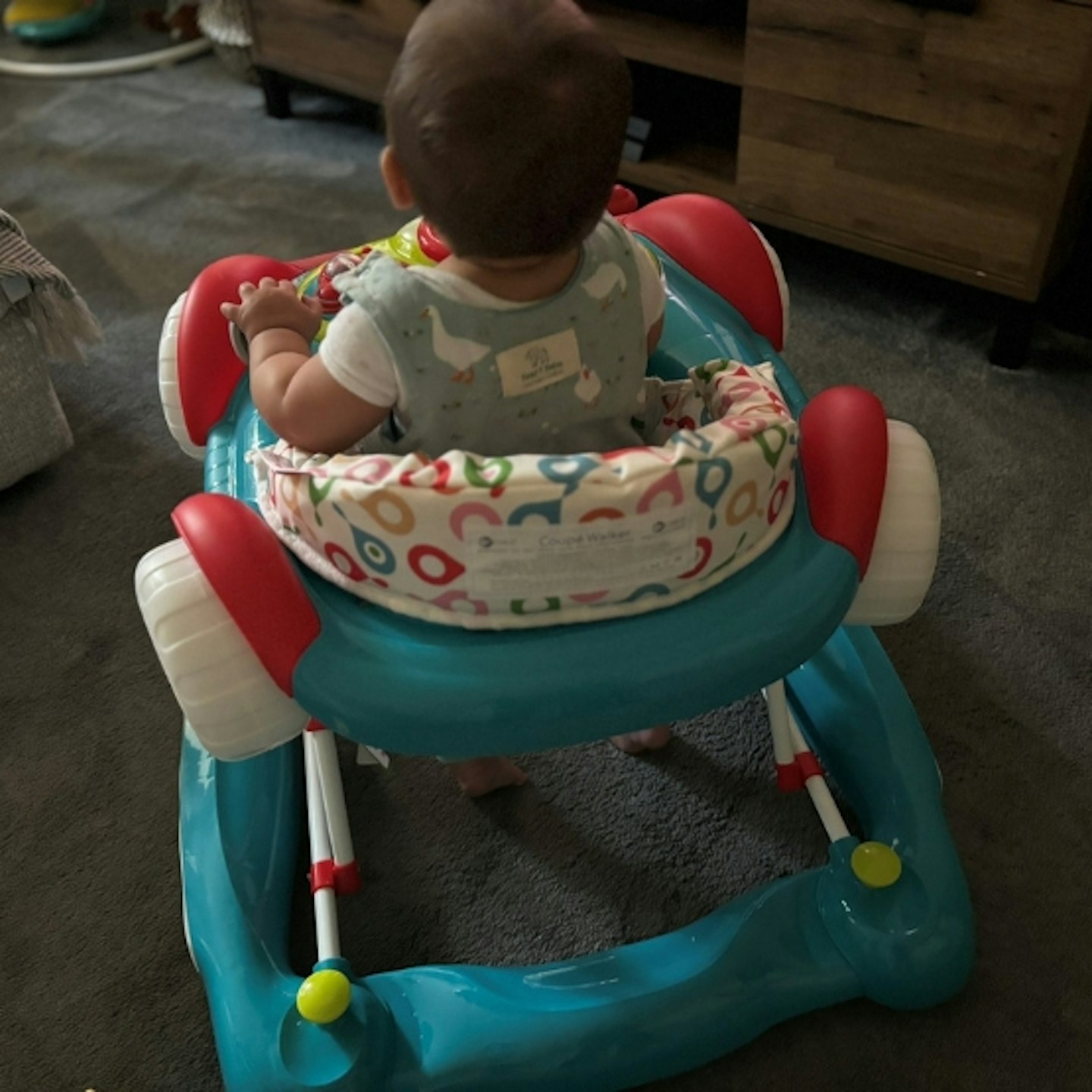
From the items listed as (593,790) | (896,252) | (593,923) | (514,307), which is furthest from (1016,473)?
(514,307)

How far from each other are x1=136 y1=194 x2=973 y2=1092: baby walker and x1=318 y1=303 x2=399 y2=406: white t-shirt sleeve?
0.16 feet

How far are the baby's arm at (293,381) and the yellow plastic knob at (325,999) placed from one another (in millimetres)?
399

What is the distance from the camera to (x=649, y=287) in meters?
0.89

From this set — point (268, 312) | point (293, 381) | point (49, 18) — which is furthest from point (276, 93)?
point (293, 381)

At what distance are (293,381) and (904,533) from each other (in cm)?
45

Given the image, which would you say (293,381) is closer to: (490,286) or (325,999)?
(490,286)

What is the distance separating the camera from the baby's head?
657mm

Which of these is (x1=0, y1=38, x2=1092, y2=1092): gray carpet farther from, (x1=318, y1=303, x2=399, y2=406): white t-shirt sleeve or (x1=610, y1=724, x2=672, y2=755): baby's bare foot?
(x1=318, y1=303, x2=399, y2=406): white t-shirt sleeve

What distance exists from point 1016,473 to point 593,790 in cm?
72

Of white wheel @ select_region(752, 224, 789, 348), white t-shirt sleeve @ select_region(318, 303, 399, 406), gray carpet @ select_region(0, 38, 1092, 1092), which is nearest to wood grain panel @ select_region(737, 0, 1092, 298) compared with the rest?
gray carpet @ select_region(0, 38, 1092, 1092)

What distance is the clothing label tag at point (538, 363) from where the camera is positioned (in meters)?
0.78

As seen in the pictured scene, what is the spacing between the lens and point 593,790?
46.0 inches

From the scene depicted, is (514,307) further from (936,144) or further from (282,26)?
(282,26)

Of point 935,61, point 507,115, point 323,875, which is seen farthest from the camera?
point 935,61
